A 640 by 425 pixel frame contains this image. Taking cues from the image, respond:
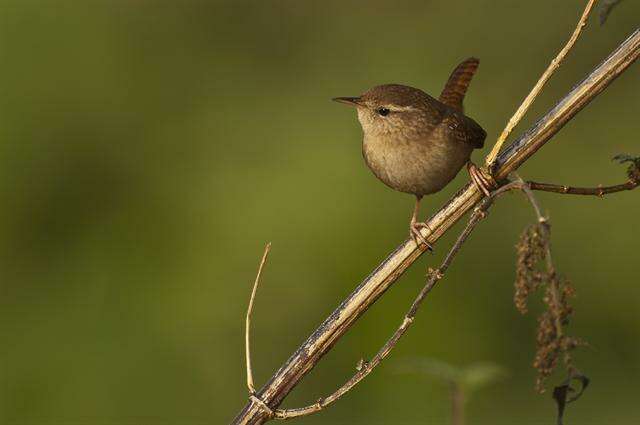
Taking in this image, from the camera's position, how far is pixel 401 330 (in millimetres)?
1972

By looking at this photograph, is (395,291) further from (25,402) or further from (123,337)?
(25,402)

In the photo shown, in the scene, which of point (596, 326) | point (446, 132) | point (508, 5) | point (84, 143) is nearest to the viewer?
point (446, 132)

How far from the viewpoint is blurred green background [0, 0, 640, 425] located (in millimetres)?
5254

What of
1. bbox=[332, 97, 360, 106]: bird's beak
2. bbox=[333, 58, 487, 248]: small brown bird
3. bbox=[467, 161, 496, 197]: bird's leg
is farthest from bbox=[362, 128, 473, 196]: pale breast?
bbox=[467, 161, 496, 197]: bird's leg

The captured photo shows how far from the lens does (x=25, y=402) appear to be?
204 inches

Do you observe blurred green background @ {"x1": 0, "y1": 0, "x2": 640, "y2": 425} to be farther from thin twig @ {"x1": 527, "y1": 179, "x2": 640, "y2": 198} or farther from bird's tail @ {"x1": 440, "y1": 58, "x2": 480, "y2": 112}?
thin twig @ {"x1": 527, "y1": 179, "x2": 640, "y2": 198}

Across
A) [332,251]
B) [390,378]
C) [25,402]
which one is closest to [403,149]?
[390,378]

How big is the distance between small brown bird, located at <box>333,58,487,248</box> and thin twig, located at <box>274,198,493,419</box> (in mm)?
1125

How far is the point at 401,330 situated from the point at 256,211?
4090 mm

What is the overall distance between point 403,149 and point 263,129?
3381 mm

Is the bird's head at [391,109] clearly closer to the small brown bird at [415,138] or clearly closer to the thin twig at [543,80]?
the small brown bird at [415,138]

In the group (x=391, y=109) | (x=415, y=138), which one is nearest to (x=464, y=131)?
(x=415, y=138)

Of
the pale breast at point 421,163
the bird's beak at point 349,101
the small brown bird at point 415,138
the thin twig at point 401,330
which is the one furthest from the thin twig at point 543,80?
the bird's beak at point 349,101

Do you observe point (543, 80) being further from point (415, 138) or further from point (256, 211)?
point (256, 211)
